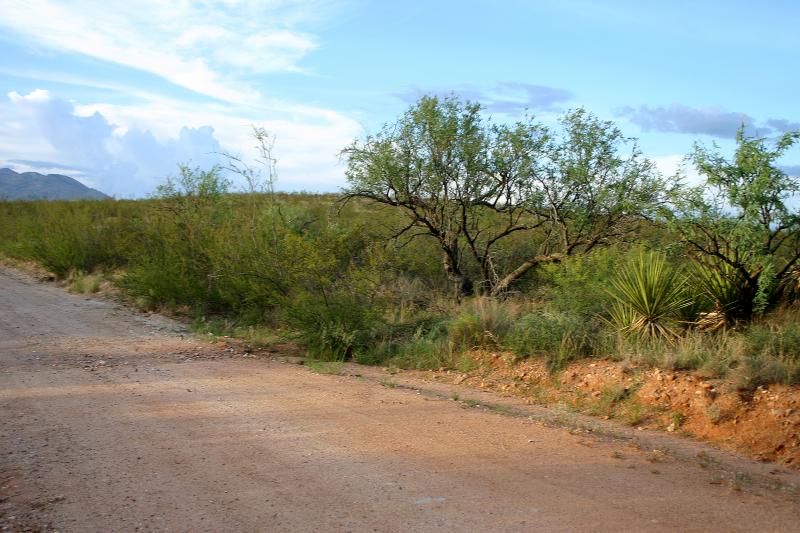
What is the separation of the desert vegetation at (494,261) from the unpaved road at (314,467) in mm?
2509

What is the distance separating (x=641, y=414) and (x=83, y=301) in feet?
47.3

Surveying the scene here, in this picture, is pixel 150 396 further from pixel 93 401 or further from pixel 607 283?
pixel 607 283

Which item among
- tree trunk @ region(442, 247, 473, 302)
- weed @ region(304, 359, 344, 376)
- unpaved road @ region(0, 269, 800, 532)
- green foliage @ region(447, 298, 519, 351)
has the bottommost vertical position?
weed @ region(304, 359, 344, 376)

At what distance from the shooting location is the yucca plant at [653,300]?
10.2 metres

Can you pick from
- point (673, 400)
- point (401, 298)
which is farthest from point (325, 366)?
point (673, 400)

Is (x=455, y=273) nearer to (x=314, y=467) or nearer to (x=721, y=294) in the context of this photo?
(x=721, y=294)

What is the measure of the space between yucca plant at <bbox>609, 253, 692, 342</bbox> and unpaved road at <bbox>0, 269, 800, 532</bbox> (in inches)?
122

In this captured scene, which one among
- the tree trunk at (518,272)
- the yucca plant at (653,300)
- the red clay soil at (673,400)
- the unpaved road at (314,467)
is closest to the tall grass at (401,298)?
the yucca plant at (653,300)

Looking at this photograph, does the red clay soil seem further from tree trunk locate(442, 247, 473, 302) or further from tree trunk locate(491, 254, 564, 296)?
tree trunk locate(442, 247, 473, 302)

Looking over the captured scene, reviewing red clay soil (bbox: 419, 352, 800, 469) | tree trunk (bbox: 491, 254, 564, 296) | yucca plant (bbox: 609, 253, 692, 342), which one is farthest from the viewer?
tree trunk (bbox: 491, 254, 564, 296)

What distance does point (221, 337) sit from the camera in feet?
45.0

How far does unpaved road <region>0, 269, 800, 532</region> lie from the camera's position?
514 cm

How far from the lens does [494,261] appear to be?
16.5 metres

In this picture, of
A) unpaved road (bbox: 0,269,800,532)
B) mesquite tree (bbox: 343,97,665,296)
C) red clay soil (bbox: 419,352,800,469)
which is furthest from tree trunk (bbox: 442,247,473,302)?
unpaved road (bbox: 0,269,800,532)
